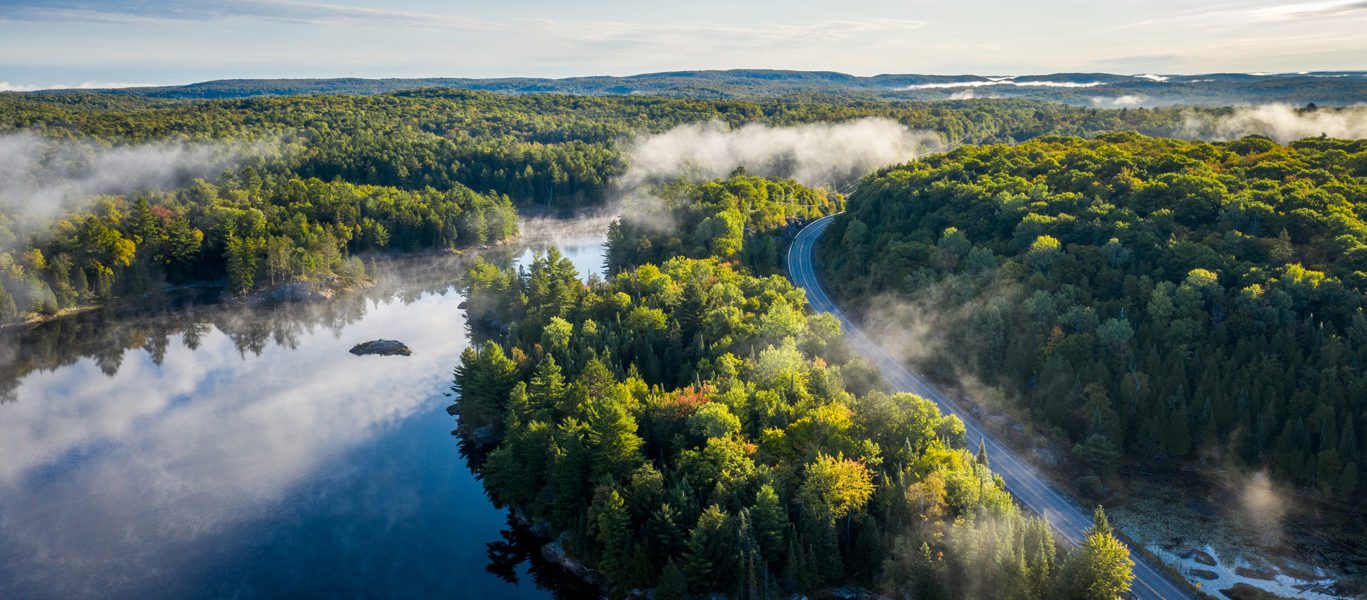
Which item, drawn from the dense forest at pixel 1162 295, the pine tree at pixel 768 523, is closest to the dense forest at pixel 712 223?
the dense forest at pixel 1162 295

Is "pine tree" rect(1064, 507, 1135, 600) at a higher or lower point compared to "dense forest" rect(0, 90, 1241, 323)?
lower

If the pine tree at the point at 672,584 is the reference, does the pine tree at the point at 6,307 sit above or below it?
above

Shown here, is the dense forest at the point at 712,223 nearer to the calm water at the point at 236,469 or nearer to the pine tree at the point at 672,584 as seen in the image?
the calm water at the point at 236,469

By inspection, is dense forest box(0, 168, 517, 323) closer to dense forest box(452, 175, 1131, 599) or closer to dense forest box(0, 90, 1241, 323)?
dense forest box(0, 90, 1241, 323)

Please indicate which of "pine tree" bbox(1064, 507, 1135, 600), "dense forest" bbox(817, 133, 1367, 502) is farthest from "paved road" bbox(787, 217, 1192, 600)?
"pine tree" bbox(1064, 507, 1135, 600)

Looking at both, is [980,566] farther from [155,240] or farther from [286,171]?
[286,171]

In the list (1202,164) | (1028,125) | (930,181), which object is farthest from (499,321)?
(1028,125)
